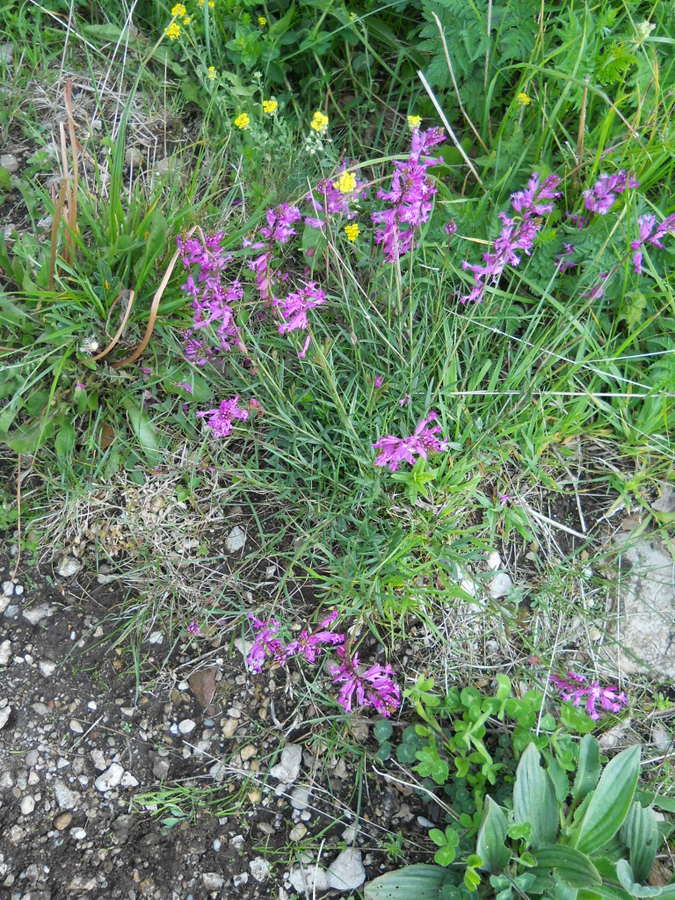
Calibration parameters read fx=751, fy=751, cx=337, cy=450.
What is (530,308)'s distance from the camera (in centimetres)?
241

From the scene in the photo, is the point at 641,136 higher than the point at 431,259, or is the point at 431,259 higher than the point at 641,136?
the point at 641,136

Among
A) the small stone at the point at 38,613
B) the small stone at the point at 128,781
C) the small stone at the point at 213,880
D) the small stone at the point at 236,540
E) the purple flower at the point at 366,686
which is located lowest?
the small stone at the point at 213,880

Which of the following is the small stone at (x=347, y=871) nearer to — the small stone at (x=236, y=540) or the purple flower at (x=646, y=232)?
the small stone at (x=236, y=540)

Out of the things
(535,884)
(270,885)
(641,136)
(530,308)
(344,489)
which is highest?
(641,136)

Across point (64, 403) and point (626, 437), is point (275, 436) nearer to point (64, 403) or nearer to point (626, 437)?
point (64, 403)

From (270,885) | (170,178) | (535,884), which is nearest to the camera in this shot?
(535,884)

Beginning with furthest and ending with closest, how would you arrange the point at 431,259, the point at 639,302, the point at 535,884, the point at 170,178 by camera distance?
1. the point at 170,178
2. the point at 431,259
3. the point at 639,302
4. the point at 535,884

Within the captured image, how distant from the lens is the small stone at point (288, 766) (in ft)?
6.67

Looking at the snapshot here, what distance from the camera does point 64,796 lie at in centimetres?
199

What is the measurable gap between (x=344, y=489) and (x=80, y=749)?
3.33 feet

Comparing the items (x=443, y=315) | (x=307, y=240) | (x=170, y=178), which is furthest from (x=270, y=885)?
(x=170, y=178)

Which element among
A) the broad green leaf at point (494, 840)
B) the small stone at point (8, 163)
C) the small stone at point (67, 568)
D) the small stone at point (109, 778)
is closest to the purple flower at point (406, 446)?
the broad green leaf at point (494, 840)

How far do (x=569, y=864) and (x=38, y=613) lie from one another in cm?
156

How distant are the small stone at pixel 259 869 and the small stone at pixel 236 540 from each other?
0.83 metres
